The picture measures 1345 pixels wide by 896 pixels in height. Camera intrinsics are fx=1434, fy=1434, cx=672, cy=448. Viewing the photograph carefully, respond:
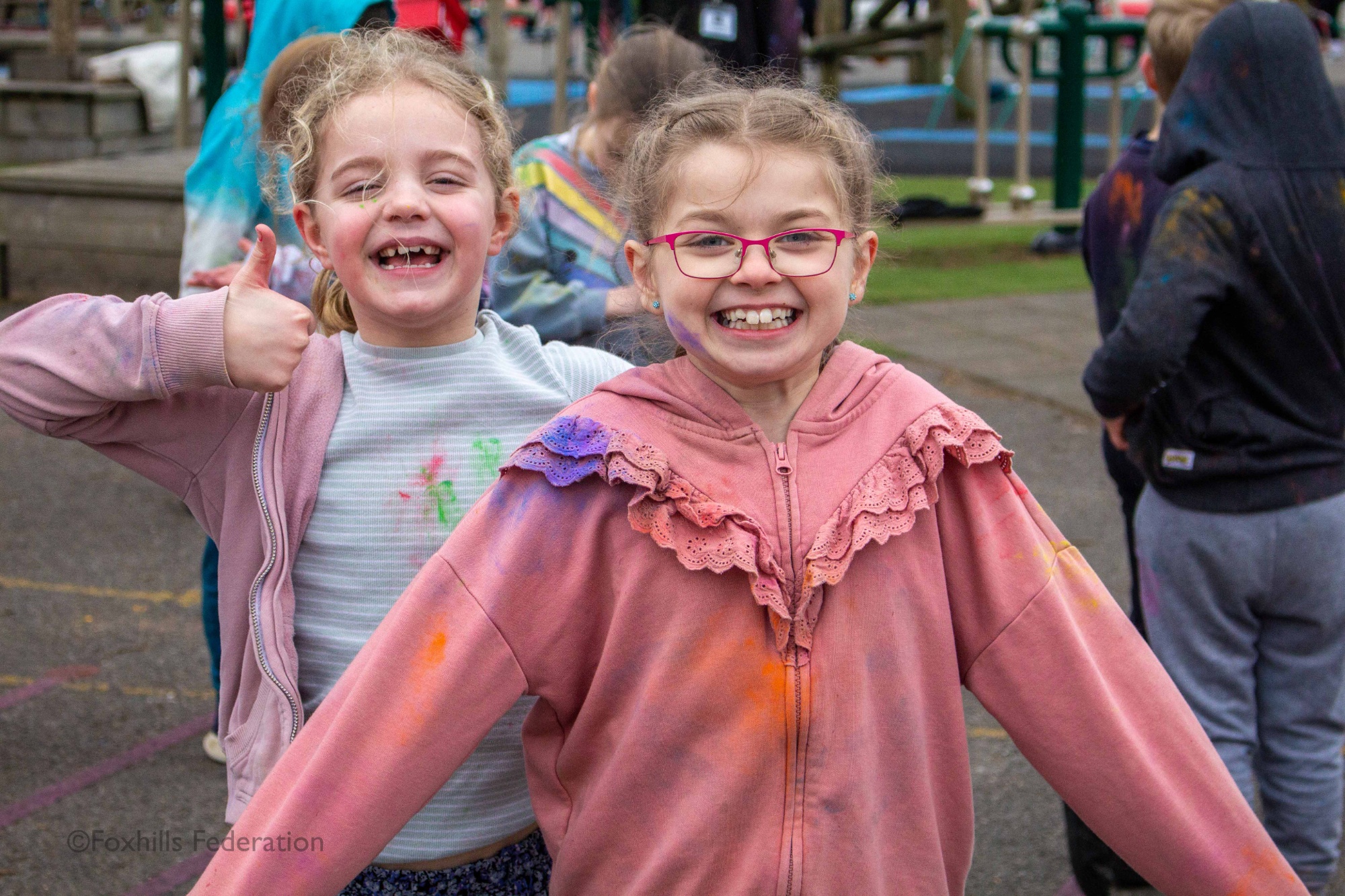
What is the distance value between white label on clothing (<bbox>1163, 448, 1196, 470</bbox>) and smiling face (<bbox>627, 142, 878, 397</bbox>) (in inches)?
→ 52.3

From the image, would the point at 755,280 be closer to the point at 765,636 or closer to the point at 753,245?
the point at 753,245

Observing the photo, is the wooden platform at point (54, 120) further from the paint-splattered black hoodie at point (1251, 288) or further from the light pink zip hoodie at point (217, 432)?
the light pink zip hoodie at point (217, 432)

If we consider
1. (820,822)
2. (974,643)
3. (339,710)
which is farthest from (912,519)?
(339,710)

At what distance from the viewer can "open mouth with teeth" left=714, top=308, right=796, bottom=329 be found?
5.73ft

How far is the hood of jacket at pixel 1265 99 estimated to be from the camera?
2.80m

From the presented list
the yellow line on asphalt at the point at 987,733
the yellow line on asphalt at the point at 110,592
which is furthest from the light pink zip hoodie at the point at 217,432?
the yellow line on asphalt at the point at 110,592

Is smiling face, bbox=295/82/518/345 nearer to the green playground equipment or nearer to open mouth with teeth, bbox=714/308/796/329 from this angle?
open mouth with teeth, bbox=714/308/796/329

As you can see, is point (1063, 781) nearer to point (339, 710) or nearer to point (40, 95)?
point (339, 710)

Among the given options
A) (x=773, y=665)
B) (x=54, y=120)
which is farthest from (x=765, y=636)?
(x=54, y=120)

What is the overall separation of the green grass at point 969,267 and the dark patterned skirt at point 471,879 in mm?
6943

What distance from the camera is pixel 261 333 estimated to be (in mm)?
1844

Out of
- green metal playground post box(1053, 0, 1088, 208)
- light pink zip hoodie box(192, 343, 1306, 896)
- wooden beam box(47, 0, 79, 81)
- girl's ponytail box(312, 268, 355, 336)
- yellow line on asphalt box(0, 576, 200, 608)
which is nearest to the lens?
light pink zip hoodie box(192, 343, 1306, 896)

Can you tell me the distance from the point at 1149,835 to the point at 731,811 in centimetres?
50

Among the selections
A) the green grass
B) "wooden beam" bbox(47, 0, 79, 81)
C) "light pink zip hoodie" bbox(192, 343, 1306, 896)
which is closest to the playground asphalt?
"light pink zip hoodie" bbox(192, 343, 1306, 896)
